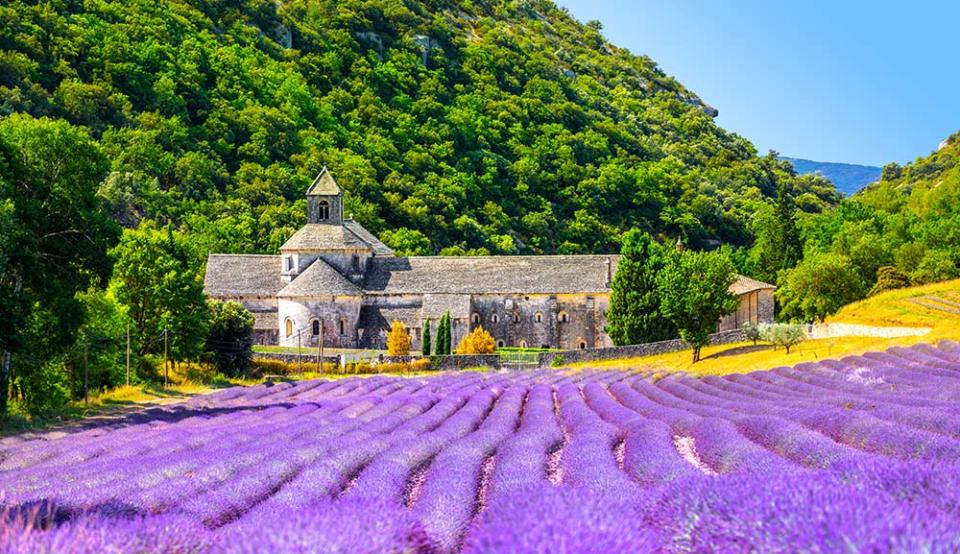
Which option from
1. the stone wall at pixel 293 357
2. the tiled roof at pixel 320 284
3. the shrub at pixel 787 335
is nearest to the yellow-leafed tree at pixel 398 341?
the stone wall at pixel 293 357

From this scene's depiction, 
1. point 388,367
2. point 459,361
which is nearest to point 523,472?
point 388,367

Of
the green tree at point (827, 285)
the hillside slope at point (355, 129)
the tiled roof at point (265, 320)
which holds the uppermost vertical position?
the hillside slope at point (355, 129)

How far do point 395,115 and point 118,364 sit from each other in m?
114

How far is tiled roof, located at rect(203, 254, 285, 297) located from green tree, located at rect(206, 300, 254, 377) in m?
14.6

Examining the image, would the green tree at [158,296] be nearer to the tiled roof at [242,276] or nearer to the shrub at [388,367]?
the shrub at [388,367]

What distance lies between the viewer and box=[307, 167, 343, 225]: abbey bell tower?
7619 centimetres

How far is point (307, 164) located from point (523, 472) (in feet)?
379

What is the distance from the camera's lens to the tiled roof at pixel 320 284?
6712 cm

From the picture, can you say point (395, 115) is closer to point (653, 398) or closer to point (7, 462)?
point (653, 398)

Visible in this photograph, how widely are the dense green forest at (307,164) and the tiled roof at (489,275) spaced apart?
17269 millimetres

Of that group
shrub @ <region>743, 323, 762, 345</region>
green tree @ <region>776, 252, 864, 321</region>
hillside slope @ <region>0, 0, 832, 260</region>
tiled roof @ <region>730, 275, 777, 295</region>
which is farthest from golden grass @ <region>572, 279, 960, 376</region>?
hillside slope @ <region>0, 0, 832, 260</region>

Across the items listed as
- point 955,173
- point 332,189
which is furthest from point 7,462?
point 955,173

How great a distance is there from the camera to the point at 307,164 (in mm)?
123250

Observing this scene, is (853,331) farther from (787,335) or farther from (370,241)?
(370,241)
